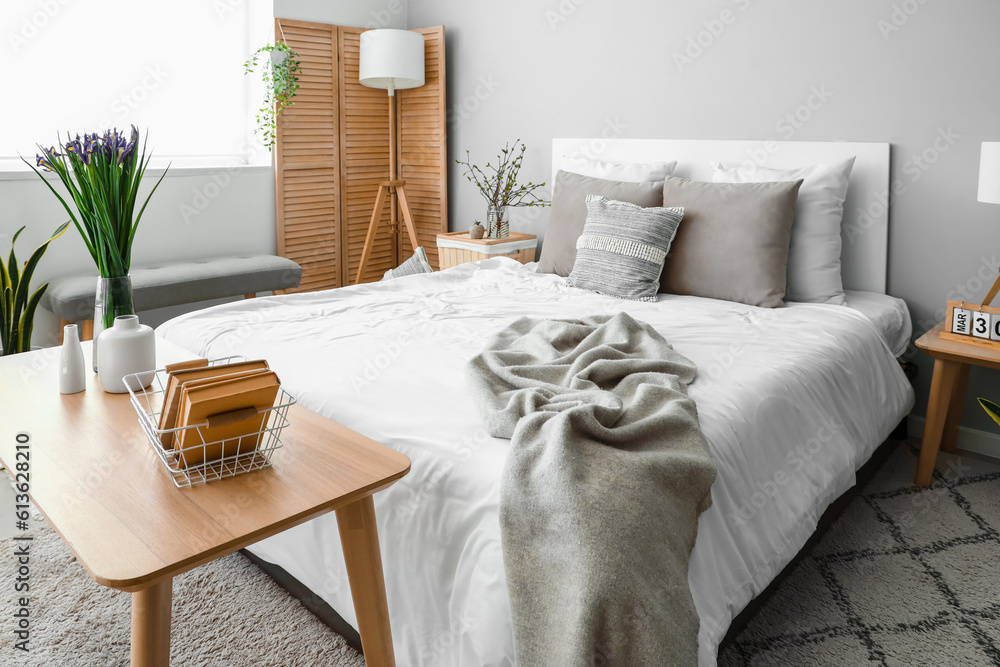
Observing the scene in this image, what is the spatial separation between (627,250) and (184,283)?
219 cm

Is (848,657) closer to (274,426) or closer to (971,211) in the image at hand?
(274,426)

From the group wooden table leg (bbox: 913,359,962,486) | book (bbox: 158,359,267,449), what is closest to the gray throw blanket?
book (bbox: 158,359,267,449)

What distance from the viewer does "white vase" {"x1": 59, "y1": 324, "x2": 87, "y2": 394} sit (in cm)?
153

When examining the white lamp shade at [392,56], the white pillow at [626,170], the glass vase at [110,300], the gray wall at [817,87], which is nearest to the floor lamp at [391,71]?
the white lamp shade at [392,56]

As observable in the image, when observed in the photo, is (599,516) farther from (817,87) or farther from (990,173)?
(817,87)

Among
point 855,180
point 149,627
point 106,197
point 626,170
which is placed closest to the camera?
point 149,627

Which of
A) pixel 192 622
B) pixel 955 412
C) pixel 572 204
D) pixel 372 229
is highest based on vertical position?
pixel 572 204

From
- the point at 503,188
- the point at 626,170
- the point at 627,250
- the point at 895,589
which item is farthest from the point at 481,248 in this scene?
the point at 895,589

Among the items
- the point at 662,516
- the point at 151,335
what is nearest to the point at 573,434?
the point at 662,516

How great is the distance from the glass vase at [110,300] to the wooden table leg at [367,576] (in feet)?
2.39

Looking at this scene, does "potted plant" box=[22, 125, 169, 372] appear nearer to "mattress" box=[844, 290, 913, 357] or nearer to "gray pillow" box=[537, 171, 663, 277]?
"gray pillow" box=[537, 171, 663, 277]

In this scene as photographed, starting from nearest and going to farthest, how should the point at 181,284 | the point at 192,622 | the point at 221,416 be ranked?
the point at 221,416, the point at 192,622, the point at 181,284

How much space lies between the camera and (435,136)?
14.6 ft

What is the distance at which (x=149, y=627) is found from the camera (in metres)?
1.06
